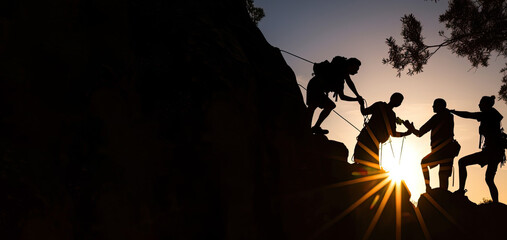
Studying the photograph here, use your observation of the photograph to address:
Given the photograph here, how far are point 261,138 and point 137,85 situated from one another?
2.90 m

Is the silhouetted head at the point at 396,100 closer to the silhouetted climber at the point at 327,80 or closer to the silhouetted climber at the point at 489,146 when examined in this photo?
the silhouetted climber at the point at 327,80

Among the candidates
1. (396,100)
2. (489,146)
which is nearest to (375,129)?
(396,100)

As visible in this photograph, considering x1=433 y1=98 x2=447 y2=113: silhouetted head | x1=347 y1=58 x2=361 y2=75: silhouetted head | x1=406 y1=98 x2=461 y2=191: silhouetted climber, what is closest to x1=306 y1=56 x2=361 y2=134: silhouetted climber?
x1=347 y1=58 x2=361 y2=75: silhouetted head

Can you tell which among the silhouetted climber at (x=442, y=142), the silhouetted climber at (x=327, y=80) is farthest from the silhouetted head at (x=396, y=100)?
the silhouetted climber at (x=327, y=80)

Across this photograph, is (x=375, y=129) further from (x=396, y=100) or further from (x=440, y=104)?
(x=440, y=104)

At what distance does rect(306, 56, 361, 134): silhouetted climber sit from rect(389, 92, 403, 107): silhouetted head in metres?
1.80

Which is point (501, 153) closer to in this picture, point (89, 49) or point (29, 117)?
point (89, 49)

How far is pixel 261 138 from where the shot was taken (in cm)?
781

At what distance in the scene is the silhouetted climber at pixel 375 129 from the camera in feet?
37.8

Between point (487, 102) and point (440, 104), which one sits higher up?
point (487, 102)

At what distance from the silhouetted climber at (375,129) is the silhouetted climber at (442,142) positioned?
1148 millimetres

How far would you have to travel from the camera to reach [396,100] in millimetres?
11648

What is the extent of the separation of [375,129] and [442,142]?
204 centimetres

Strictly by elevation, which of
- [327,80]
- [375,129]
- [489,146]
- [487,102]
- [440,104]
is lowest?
[375,129]
